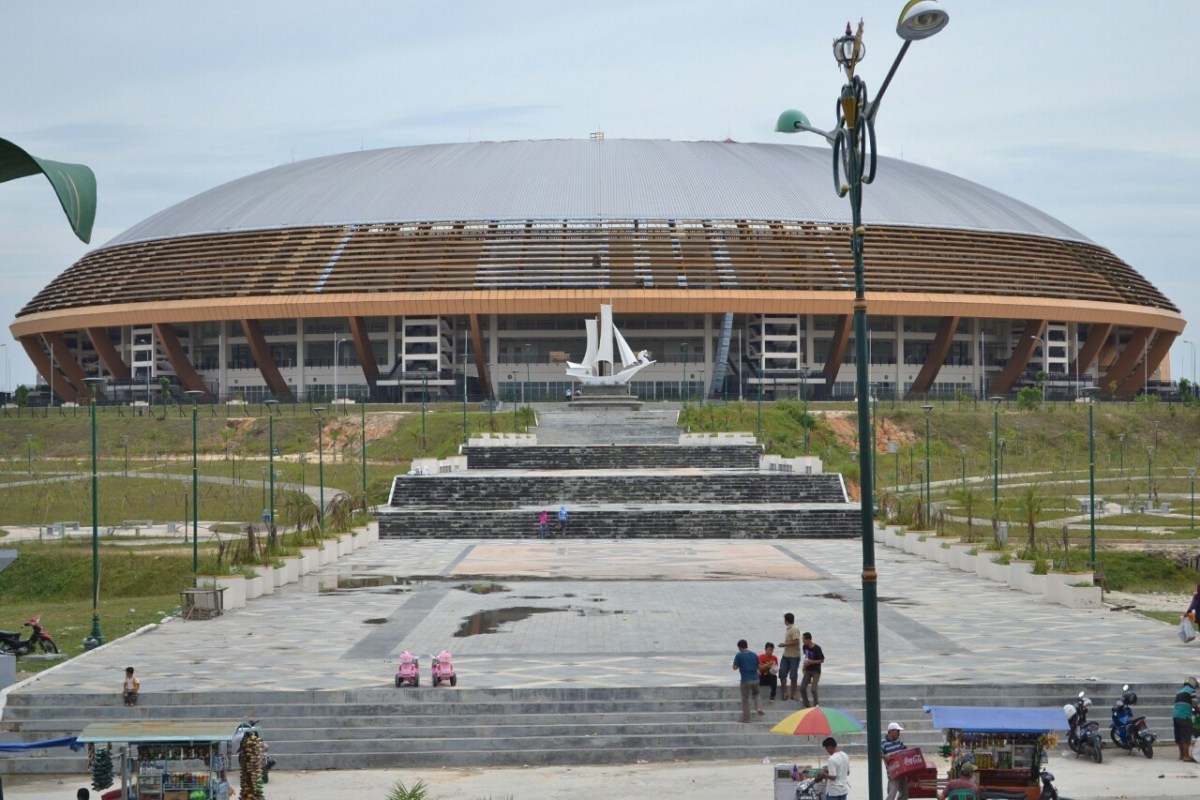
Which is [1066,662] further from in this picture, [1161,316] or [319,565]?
[1161,316]

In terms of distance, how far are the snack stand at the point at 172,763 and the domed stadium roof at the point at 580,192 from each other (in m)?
79.5

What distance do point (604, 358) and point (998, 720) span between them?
71838 mm

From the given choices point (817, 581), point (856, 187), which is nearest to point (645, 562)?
point (817, 581)

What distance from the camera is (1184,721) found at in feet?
59.6

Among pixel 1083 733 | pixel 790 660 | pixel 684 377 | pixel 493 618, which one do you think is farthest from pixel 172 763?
pixel 684 377

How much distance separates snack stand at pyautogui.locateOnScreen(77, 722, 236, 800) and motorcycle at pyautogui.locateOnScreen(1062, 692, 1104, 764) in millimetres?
9925

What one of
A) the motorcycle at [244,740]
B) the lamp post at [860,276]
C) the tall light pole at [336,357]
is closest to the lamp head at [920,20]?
the lamp post at [860,276]

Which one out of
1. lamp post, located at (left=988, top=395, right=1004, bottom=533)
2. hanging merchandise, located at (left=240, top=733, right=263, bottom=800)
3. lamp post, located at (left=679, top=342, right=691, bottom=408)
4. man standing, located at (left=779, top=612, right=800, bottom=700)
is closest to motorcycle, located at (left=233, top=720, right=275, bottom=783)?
hanging merchandise, located at (left=240, top=733, right=263, bottom=800)

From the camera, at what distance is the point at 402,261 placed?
90.5 m

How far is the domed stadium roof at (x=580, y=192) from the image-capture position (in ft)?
312

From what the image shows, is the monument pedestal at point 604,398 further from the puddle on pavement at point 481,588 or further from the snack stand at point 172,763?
the snack stand at point 172,763

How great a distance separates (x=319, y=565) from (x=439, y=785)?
2089 cm

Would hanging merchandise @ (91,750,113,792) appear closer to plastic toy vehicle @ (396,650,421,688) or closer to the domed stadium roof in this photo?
plastic toy vehicle @ (396,650,421,688)

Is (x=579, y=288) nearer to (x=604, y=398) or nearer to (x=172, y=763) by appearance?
(x=604, y=398)
